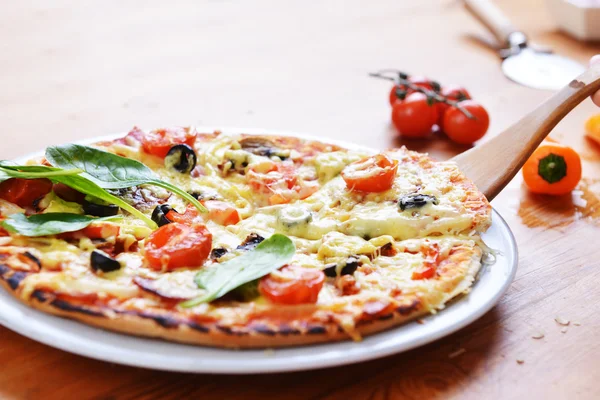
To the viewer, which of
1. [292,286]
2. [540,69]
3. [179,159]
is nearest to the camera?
[292,286]

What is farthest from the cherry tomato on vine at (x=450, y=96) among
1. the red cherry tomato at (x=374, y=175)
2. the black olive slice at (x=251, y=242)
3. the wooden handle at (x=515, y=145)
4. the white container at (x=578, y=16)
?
the black olive slice at (x=251, y=242)

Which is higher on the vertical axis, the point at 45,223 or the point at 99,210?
the point at 45,223

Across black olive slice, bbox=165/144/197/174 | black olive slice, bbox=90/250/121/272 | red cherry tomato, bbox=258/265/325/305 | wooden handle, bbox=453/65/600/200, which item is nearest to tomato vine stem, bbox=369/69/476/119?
wooden handle, bbox=453/65/600/200

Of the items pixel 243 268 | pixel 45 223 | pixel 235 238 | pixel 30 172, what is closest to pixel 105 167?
pixel 30 172

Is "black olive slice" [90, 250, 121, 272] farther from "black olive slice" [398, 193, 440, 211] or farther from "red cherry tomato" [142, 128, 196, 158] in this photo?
"black olive slice" [398, 193, 440, 211]

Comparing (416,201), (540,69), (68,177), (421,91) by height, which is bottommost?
(540,69)

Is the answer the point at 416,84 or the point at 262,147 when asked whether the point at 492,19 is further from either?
the point at 262,147

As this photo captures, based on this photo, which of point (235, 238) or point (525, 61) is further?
point (525, 61)

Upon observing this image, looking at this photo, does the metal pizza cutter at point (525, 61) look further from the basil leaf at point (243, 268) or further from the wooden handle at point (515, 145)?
the basil leaf at point (243, 268)

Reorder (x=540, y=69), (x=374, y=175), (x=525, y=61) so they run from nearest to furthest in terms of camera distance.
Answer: (x=374, y=175), (x=540, y=69), (x=525, y=61)

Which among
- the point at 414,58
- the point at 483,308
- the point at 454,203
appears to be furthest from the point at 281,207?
the point at 414,58
